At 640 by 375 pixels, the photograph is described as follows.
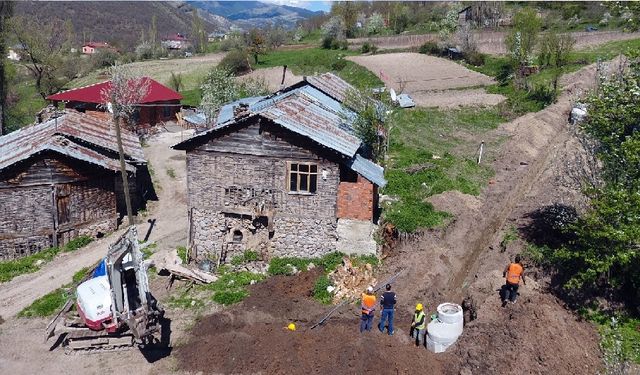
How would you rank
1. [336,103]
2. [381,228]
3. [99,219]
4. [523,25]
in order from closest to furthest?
[381,228], [99,219], [336,103], [523,25]

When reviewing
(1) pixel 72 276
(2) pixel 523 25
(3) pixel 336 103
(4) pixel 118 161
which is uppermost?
(2) pixel 523 25

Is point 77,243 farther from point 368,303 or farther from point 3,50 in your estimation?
point 3,50

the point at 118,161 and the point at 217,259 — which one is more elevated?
the point at 118,161

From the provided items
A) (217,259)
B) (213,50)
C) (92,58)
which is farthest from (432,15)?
(217,259)

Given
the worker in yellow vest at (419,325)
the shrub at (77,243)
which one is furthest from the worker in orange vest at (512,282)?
the shrub at (77,243)

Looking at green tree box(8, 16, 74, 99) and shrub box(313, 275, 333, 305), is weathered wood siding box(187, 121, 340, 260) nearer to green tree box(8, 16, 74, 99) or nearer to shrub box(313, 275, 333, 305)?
shrub box(313, 275, 333, 305)

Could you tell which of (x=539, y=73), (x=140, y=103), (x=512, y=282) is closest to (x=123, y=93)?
(x=140, y=103)

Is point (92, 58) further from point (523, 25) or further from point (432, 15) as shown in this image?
point (523, 25)
